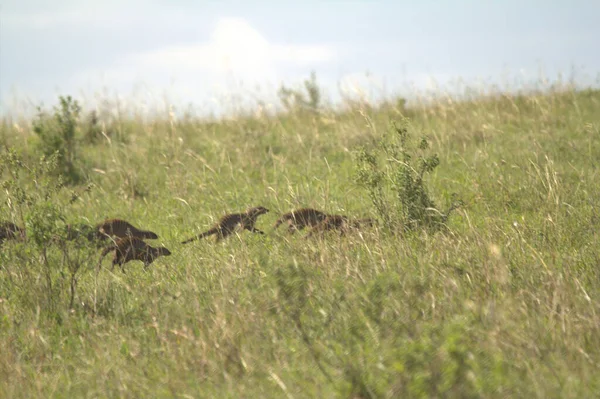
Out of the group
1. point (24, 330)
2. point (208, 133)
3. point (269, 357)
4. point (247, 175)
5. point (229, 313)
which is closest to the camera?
point (269, 357)

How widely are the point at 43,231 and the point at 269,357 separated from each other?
2.02 meters

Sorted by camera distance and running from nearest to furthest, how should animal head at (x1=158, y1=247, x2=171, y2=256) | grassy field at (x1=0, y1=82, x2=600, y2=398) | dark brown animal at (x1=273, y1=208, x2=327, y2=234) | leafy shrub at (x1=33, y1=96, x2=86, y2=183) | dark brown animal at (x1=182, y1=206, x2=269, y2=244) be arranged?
grassy field at (x1=0, y1=82, x2=600, y2=398)
animal head at (x1=158, y1=247, x2=171, y2=256)
dark brown animal at (x1=273, y1=208, x2=327, y2=234)
dark brown animal at (x1=182, y1=206, x2=269, y2=244)
leafy shrub at (x1=33, y1=96, x2=86, y2=183)

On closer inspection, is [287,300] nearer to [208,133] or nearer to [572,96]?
[208,133]

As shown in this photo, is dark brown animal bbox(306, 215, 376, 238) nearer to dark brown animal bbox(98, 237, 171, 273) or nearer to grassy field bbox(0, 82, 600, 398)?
grassy field bbox(0, 82, 600, 398)

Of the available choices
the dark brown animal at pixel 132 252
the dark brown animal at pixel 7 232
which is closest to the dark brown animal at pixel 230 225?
the dark brown animal at pixel 132 252

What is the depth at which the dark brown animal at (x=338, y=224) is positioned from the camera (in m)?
4.89

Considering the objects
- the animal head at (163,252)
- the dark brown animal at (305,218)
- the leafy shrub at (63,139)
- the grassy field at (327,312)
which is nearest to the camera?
the grassy field at (327,312)

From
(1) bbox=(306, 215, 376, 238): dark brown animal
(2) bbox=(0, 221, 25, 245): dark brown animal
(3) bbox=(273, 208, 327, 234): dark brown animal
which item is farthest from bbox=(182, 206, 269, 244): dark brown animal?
(2) bbox=(0, 221, 25, 245): dark brown animal

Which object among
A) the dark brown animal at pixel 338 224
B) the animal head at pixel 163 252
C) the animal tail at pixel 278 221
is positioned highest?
the dark brown animal at pixel 338 224

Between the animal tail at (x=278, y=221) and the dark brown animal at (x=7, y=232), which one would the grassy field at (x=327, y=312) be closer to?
the animal tail at (x=278, y=221)

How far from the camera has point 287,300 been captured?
11.1 feet

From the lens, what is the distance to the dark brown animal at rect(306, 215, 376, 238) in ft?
16.1

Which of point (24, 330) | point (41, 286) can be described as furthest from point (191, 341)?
point (41, 286)

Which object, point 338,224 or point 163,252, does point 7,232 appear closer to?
point 163,252
